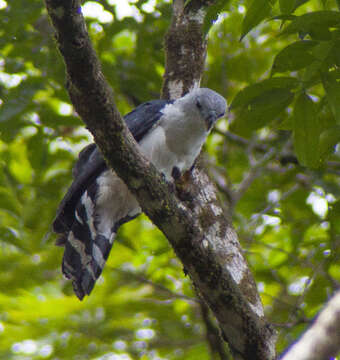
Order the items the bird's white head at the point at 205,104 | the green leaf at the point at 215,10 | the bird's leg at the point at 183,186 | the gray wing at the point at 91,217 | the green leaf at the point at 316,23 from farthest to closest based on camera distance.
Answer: the bird's white head at the point at 205,104 → the gray wing at the point at 91,217 → the bird's leg at the point at 183,186 → the green leaf at the point at 215,10 → the green leaf at the point at 316,23

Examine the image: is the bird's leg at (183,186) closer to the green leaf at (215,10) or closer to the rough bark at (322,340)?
the green leaf at (215,10)

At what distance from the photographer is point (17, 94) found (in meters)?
3.96

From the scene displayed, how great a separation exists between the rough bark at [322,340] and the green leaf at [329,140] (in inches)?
71.0

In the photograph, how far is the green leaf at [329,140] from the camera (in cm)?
287

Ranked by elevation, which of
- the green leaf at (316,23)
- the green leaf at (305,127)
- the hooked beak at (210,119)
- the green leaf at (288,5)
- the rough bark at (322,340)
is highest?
the hooked beak at (210,119)

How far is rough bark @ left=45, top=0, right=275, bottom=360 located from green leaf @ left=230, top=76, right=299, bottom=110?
0.63 m

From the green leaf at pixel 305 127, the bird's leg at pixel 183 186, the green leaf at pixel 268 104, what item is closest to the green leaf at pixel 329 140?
the green leaf at pixel 305 127

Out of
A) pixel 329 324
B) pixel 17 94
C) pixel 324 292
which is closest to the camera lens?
pixel 329 324

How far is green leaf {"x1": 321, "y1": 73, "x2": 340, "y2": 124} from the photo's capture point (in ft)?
8.39

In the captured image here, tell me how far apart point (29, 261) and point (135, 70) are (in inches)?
80.9

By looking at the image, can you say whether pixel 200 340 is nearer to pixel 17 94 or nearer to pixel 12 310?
pixel 12 310

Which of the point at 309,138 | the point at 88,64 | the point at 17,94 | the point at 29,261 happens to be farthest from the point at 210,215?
the point at 29,261

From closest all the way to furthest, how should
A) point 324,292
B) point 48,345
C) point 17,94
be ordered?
point 17,94
point 324,292
point 48,345

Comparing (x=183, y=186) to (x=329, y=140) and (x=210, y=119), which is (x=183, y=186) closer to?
(x=210, y=119)
